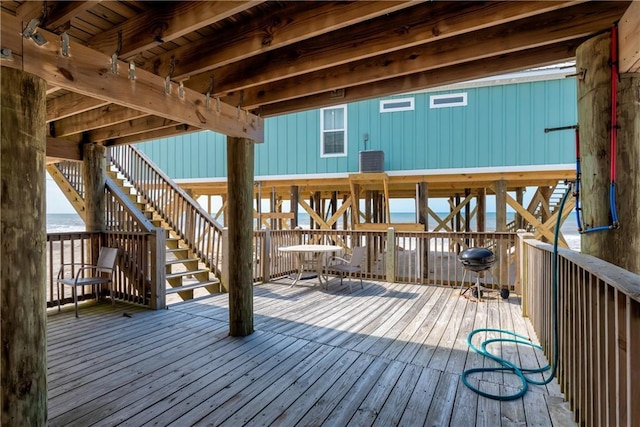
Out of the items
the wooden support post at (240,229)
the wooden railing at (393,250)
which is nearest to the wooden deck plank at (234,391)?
the wooden support post at (240,229)

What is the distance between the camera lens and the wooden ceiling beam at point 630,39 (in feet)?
6.29

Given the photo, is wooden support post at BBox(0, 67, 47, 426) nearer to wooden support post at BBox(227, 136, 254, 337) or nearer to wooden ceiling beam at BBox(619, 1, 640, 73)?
wooden support post at BBox(227, 136, 254, 337)

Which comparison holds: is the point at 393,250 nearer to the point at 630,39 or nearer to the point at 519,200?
the point at 630,39

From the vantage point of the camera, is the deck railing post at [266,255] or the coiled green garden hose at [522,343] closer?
the coiled green garden hose at [522,343]

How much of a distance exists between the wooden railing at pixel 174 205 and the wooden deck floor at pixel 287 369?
5.80 ft

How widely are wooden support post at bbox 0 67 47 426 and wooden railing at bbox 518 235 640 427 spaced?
9.25 feet

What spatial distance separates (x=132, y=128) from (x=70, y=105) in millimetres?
914

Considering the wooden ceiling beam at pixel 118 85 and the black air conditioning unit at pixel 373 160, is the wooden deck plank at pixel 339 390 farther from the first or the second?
the black air conditioning unit at pixel 373 160

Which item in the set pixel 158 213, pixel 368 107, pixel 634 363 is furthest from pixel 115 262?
pixel 368 107

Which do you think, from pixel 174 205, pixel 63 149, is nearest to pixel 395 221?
pixel 174 205

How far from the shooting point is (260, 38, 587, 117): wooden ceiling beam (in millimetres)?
2787

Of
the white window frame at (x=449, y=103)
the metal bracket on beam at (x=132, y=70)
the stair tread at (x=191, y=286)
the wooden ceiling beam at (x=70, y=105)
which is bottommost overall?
the stair tread at (x=191, y=286)

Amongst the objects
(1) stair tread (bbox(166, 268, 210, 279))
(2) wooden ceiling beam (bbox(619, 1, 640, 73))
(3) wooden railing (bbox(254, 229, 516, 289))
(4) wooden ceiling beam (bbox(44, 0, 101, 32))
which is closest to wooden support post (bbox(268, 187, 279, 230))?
(3) wooden railing (bbox(254, 229, 516, 289))

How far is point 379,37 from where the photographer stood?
256cm
